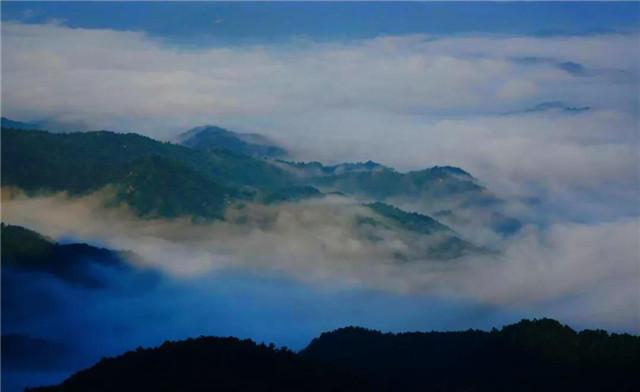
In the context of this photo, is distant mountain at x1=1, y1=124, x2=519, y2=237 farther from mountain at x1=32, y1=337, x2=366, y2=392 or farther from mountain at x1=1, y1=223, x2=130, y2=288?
mountain at x1=32, y1=337, x2=366, y2=392

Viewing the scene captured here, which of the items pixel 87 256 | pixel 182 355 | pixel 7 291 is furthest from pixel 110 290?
pixel 182 355

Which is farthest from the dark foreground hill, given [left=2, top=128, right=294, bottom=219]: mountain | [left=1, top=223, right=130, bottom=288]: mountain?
[left=2, top=128, right=294, bottom=219]: mountain

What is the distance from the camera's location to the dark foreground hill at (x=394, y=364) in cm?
6116

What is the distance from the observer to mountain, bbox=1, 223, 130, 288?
11412 centimetres

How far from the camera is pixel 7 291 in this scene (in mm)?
114250

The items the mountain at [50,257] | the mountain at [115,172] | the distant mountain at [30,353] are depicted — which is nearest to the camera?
the distant mountain at [30,353]

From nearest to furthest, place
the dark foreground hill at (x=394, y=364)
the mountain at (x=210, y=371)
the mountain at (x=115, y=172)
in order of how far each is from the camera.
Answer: the mountain at (x=210, y=371) < the dark foreground hill at (x=394, y=364) < the mountain at (x=115, y=172)

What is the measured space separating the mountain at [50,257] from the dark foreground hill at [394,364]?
42.7m

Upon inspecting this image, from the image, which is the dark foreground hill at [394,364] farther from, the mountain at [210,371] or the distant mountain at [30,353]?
the distant mountain at [30,353]

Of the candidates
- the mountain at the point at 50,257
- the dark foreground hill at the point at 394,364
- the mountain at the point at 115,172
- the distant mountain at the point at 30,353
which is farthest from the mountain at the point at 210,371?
the mountain at the point at 115,172

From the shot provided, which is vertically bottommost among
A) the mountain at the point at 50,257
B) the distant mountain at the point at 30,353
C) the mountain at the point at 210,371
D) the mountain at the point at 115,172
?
the mountain at the point at 210,371

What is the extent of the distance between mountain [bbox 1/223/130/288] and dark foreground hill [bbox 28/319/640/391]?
140ft

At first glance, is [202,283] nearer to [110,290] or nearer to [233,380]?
[110,290]

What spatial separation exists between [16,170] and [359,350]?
92905mm
